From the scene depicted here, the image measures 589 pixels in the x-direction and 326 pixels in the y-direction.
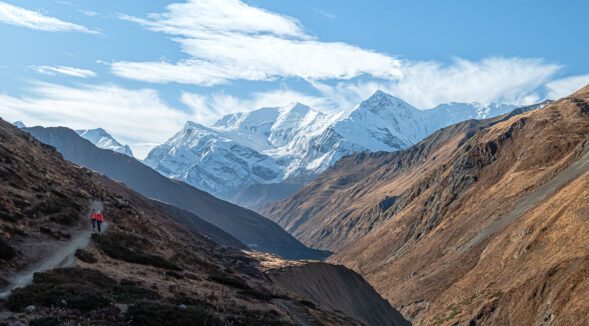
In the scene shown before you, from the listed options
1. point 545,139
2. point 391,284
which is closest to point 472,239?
point 391,284

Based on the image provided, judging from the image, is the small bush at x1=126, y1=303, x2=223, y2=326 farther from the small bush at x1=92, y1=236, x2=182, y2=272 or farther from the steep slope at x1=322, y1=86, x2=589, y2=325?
the steep slope at x1=322, y1=86, x2=589, y2=325

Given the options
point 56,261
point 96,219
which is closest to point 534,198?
point 96,219

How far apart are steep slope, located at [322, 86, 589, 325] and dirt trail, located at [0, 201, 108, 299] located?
59979 mm

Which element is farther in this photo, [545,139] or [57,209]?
[545,139]

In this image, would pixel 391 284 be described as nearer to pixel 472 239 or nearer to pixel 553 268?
pixel 472 239

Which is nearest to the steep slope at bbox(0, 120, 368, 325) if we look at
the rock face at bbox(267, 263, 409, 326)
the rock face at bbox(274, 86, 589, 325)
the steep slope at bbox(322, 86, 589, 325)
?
the rock face at bbox(267, 263, 409, 326)

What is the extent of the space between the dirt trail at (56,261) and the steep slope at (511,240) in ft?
197

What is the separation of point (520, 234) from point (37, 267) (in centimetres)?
10197

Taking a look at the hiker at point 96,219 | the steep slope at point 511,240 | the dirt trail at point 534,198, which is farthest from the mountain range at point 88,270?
the dirt trail at point 534,198

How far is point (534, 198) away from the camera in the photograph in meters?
138

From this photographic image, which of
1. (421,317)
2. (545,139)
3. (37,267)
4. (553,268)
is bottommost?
(421,317)

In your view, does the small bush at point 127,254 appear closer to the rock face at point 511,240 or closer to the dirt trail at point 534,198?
the rock face at point 511,240

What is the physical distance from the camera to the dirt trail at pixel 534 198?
133 m

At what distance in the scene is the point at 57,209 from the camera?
52.6m
